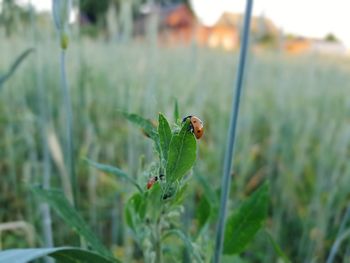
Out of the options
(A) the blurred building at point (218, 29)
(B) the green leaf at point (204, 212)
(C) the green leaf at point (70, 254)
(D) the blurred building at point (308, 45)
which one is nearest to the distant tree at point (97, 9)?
(A) the blurred building at point (218, 29)

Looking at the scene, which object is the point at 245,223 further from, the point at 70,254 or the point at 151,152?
the point at 151,152

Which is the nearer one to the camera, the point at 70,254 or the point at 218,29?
the point at 70,254

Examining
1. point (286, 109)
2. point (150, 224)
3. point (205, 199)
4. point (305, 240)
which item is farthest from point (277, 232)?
point (286, 109)

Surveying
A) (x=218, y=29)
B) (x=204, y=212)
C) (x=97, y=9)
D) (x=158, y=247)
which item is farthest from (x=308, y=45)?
(x=158, y=247)

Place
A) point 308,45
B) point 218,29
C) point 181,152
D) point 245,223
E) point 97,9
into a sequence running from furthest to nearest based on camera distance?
point 308,45, point 97,9, point 218,29, point 245,223, point 181,152

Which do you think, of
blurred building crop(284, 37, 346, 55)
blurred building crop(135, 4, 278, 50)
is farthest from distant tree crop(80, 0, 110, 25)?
blurred building crop(284, 37, 346, 55)

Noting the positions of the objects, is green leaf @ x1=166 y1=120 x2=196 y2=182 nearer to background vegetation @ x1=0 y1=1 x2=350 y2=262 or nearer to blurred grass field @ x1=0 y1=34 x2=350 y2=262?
background vegetation @ x1=0 y1=1 x2=350 y2=262

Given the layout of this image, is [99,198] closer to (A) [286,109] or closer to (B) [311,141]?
(B) [311,141]
